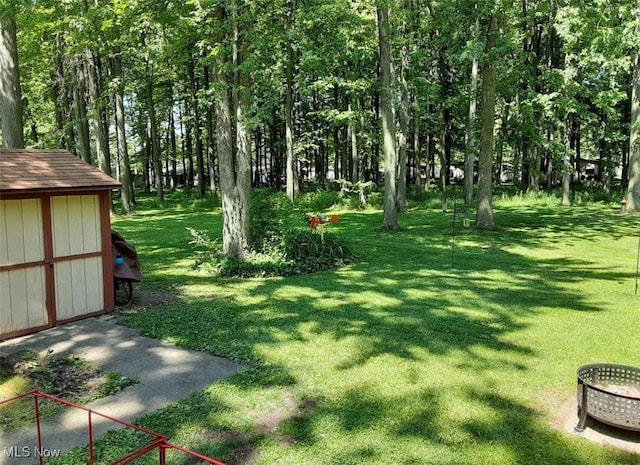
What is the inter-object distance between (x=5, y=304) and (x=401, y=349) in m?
4.87

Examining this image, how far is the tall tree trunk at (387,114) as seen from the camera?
48.7 ft

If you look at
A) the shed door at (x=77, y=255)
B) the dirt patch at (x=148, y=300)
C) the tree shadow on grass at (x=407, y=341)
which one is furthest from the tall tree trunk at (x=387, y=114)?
the shed door at (x=77, y=255)

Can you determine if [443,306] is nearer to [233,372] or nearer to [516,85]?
[233,372]

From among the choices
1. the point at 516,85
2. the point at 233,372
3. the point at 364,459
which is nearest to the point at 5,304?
the point at 233,372

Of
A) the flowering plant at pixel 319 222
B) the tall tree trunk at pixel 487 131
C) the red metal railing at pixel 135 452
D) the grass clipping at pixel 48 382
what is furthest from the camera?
the tall tree trunk at pixel 487 131

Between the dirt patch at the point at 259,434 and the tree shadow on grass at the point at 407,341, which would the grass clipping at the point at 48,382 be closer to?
the tree shadow on grass at the point at 407,341

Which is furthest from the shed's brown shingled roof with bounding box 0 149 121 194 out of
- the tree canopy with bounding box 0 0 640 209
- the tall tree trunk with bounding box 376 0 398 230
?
the tall tree trunk with bounding box 376 0 398 230

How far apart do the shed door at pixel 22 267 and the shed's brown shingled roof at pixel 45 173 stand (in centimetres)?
25

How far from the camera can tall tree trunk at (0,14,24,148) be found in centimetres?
989

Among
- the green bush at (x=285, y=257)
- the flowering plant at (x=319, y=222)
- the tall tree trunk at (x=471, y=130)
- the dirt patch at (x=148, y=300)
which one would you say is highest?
the tall tree trunk at (x=471, y=130)

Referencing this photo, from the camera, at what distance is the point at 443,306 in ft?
25.6

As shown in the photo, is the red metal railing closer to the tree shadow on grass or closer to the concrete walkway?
the concrete walkway

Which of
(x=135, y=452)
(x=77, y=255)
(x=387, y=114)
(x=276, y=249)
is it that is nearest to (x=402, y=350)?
(x=135, y=452)

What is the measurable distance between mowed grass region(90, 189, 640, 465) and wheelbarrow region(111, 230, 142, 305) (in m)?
0.72
